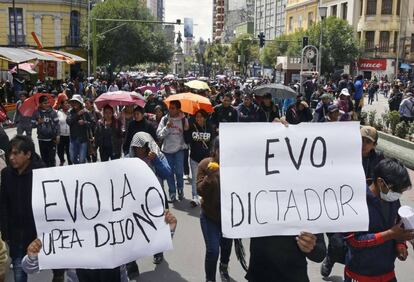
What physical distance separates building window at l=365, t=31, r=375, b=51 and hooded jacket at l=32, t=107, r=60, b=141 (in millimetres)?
49769

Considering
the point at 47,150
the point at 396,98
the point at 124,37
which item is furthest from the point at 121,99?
the point at 124,37

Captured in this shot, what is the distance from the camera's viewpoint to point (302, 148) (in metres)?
3.26

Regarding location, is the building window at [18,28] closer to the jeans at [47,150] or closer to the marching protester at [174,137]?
the jeans at [47,150]

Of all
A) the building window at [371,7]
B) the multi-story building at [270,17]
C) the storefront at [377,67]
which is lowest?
the storefront at [377,67]

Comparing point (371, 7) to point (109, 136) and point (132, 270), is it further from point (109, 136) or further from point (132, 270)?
point (132, 270)

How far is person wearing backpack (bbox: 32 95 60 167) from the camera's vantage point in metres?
9.38

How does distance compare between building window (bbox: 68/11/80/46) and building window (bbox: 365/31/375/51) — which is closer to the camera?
building window (bbox: 68/11/80/46)

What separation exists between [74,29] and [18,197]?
159 ft

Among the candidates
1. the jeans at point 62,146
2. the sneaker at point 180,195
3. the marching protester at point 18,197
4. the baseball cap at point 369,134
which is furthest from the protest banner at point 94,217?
the jeans at point 62,146

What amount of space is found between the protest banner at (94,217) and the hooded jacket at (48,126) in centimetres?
635

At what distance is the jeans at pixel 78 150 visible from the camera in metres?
9.92

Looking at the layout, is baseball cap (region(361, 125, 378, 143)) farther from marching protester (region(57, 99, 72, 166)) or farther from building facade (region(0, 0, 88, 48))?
building facade (region(0, 0, 88, 48))

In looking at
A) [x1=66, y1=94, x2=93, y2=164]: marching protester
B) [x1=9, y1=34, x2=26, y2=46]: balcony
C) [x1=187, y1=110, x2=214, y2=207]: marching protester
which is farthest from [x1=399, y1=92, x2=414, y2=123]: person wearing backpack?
[x1=9, y1=34, x2=26, y2=46]: balcony

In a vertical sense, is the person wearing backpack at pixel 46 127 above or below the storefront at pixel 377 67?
below
